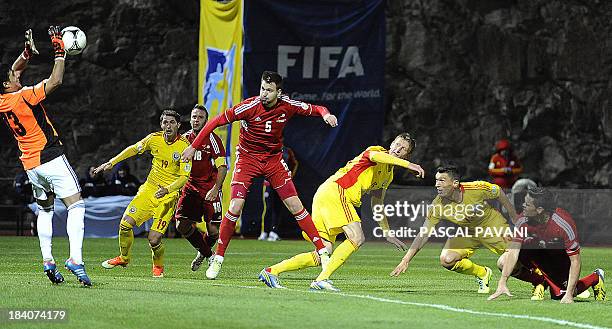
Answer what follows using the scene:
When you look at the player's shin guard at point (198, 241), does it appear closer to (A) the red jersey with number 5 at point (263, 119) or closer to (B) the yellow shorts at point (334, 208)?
(A) the red jersey with number 5 at point (263, 119)

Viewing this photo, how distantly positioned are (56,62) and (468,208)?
4.36 meters

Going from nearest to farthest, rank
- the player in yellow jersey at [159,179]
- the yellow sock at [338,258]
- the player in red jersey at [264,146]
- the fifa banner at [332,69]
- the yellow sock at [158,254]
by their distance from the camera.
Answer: the yellow sock at [338,258], the player in red jersey at [264,146], the yellow sock at [158,254], the player in yellow jersey at [159,179], the fifa banner at [332,69]

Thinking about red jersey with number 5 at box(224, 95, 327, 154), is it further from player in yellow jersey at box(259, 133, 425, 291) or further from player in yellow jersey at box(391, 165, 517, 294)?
player in yellow jersey at box(391, 165, 517, 294)

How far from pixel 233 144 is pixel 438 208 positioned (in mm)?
10973

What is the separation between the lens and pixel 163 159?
14070mm

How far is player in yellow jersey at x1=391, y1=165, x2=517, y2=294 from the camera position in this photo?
11.7m

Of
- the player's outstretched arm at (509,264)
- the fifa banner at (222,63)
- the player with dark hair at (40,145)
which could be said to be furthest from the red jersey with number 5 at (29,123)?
the fifa banner at (222,63)

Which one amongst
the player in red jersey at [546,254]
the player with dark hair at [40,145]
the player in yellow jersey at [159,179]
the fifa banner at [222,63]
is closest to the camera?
the player in red jersey at [546,254]

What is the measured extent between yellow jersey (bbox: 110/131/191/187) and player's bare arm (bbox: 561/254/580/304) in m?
5.25

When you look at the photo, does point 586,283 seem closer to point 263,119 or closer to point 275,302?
point 275,302

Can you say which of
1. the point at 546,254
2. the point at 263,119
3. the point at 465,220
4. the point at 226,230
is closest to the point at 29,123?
the point at 263,119

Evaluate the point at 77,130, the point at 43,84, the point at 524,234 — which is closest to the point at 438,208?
the point at 524,234

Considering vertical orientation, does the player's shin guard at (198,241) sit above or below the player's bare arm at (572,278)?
below

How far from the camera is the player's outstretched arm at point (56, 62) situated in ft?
34.4
